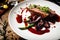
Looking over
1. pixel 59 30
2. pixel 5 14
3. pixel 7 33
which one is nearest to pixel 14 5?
pixel 5 14

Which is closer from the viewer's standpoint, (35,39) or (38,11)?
(35,39)

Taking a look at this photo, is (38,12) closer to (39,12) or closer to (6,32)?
(39,12)

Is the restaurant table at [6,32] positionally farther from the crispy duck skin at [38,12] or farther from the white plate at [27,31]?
the crispy duck skin at [38,12]

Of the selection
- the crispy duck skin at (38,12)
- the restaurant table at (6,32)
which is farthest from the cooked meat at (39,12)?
the restaurant table at (6,32)

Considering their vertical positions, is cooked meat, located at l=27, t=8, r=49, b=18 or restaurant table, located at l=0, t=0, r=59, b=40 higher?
cooked meat, located at l=27, t=8, r=49, b=18

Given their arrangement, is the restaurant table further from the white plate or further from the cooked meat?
the cooked meat

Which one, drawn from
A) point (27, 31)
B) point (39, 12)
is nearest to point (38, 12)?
point (39, 12)

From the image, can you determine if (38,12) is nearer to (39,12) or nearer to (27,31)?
(39,12)

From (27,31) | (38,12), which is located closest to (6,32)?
(27,31)

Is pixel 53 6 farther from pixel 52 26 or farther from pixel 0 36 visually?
pixel 0 36

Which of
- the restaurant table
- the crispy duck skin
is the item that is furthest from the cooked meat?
the restaurant table

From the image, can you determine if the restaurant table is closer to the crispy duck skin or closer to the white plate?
the white plate
